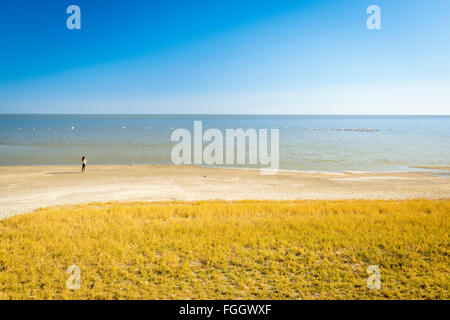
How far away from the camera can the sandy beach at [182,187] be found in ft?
78.7

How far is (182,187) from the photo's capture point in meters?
29.3

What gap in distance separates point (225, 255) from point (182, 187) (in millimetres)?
19665

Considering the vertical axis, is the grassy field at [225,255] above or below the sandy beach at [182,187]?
above

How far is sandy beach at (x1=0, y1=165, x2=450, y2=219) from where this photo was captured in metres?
24.0

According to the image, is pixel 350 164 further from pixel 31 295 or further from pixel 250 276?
pixel 31 295

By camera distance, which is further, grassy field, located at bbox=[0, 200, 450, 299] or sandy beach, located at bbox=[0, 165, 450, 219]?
Result: sandy beach, located at bbox=[0, 165, 450, 219]

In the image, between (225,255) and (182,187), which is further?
(182,187)

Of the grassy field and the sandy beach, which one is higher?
the grassy field

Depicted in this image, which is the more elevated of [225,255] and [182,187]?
[225,255]

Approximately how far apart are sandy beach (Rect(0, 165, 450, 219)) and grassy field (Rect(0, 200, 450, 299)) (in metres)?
8.75

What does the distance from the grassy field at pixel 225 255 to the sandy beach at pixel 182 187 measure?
875 centimetres

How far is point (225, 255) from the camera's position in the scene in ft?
33.2
